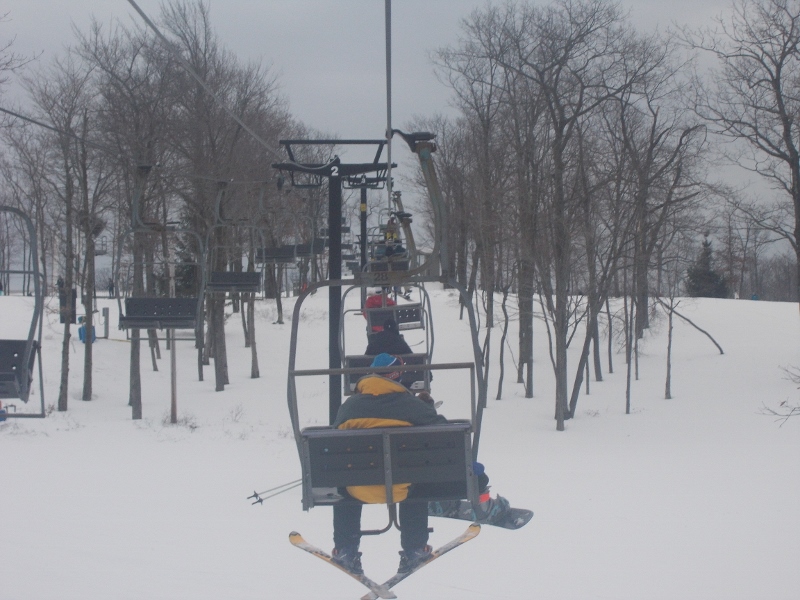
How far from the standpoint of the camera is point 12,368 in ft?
17.7

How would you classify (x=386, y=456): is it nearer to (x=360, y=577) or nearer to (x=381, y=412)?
(x=381, y=412)

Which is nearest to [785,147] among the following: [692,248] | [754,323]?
[692,248]

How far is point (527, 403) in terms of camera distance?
24.1 m

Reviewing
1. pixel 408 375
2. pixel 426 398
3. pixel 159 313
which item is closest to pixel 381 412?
pixel 426 398

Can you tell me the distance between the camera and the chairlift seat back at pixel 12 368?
5.37 metres

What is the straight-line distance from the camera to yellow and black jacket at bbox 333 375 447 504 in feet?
15.6

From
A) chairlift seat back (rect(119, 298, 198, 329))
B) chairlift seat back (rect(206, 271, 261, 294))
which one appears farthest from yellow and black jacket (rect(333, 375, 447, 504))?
chairlift seat back (rect(206, 271, 261, 294))

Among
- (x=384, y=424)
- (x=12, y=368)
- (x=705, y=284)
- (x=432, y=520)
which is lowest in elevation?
(x=432, y=520)

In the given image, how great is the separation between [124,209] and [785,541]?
16.3 m

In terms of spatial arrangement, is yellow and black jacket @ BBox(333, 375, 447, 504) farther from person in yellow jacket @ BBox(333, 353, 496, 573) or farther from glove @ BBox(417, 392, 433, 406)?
glove @ BBox(417, 392, 433, 406)

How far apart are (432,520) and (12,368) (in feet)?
19.4

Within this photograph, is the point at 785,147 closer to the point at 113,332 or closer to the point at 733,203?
the point at 733,203

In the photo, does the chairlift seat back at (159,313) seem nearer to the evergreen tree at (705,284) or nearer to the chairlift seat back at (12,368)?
the chairlift seat back at (12,368)

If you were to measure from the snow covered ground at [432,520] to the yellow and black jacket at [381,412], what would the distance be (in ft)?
10.5
